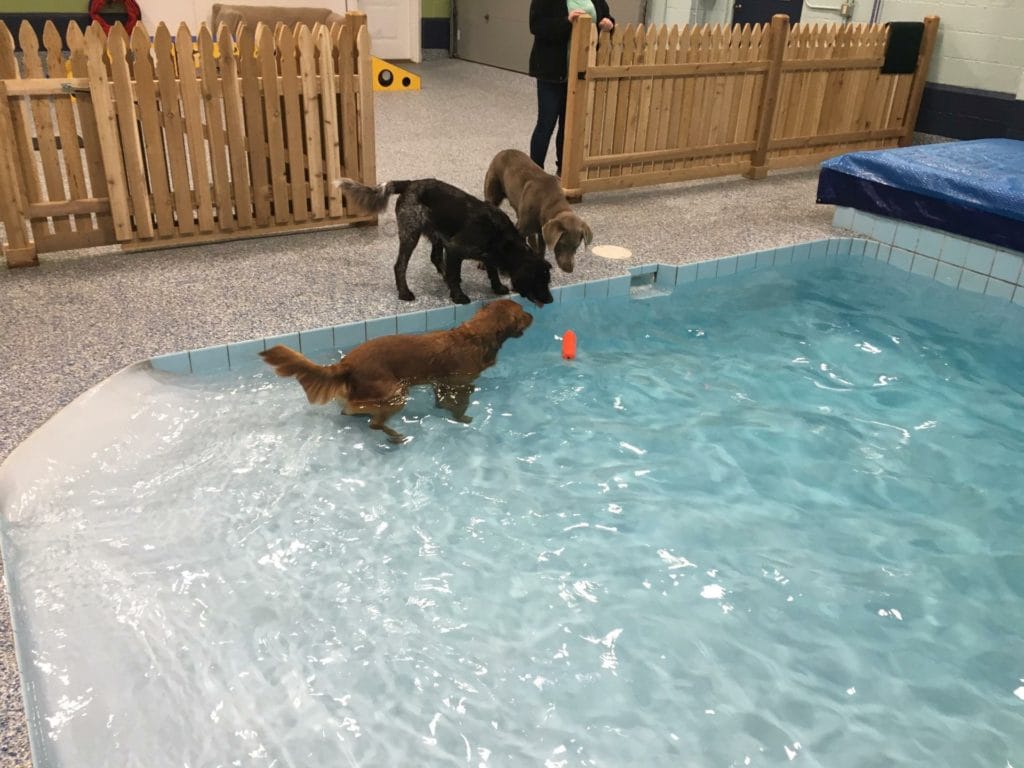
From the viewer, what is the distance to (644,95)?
638 cm

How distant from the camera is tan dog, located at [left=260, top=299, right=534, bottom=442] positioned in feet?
10.2

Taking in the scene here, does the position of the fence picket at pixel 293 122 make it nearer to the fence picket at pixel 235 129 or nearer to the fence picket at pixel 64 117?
the fence picket at pixel 235 129

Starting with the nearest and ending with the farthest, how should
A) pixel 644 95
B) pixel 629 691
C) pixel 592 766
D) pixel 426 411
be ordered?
pixel 592 766, pixel 629 691, pixel 426 411, pixel 644 95

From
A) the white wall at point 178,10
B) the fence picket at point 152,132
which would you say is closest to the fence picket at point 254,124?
the fence picket at point 152,132

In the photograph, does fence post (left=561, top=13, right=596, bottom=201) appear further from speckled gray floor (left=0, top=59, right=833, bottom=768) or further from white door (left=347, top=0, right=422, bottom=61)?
white door (left=347, top=0, right=422, bottom=61)

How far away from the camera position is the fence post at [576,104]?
5.79 m

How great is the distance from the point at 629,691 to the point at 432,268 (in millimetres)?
3175

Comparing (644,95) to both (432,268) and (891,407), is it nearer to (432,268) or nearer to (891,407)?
(432,268)

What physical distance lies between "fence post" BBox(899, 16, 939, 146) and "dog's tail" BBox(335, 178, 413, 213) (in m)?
6.03

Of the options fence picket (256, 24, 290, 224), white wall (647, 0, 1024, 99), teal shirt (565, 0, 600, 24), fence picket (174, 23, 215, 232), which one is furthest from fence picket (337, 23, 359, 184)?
white wall (647, 0, 1024, 99)

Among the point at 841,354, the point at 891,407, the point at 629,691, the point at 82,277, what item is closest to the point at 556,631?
the point at 629,691

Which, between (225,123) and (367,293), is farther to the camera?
(225,123)

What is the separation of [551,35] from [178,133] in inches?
116

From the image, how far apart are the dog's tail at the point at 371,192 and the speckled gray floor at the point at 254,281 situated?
1.51 ft
